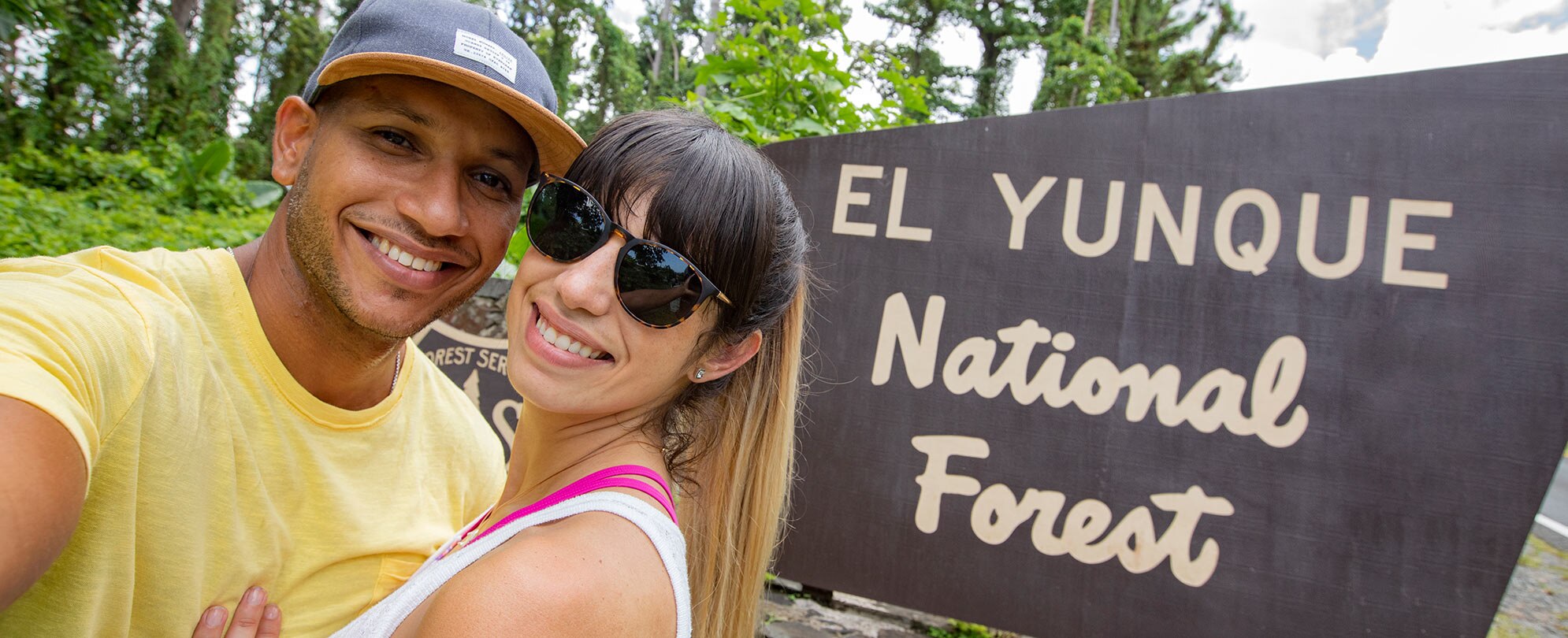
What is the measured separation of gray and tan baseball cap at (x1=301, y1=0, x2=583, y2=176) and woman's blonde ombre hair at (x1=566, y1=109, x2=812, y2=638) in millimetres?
214

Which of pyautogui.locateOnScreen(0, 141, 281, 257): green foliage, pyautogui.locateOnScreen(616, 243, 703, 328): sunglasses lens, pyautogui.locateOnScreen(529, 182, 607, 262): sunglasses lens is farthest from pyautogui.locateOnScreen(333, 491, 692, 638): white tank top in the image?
pyautogui.locateOnScreen(0, 141, 281, 257): green foliage

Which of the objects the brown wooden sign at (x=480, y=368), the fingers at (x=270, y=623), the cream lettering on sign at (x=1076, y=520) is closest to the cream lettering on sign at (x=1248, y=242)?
the cream lettering on sign at (x=1076, y=520)

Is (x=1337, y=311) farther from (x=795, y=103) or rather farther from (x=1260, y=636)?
(x=795, y=103)

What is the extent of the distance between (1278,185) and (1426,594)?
1.30 m

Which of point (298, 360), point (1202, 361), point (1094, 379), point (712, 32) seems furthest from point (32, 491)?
point (712, 32)

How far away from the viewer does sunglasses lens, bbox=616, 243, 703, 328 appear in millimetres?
1317

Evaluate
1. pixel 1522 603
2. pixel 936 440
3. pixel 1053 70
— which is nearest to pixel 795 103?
pixel 936 440

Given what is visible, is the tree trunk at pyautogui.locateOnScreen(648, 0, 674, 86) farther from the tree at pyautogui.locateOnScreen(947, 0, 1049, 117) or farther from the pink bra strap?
the pink bra strap

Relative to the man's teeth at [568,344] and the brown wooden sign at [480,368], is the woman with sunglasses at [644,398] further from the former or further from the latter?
the brown wooden sign at [480,368]

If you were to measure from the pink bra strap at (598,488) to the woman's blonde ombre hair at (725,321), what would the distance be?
0.47 feet

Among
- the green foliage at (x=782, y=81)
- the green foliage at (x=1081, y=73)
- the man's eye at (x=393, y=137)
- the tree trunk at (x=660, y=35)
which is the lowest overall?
the man's eye at (x=393, y=137)

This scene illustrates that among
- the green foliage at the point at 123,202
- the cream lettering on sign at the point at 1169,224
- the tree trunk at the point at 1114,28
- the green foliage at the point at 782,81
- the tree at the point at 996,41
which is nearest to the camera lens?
the cream lettering on sign at the point at 1169,224

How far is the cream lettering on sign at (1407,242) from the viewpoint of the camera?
Answer: 2.51 meters

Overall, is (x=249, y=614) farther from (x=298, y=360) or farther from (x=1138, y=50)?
(x=1138, y=50)
